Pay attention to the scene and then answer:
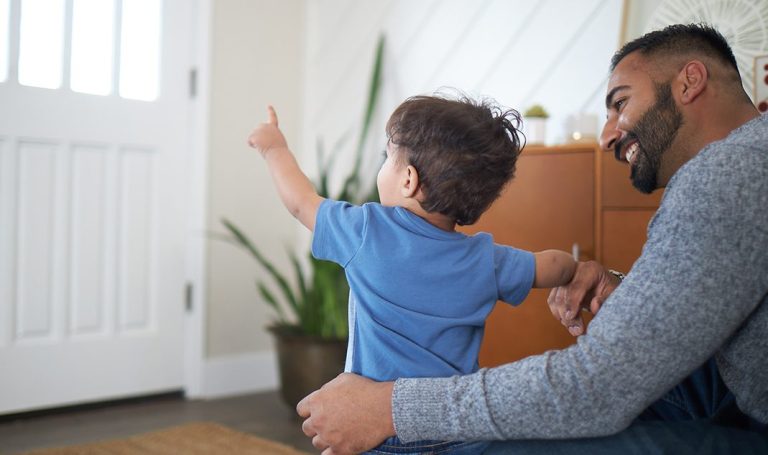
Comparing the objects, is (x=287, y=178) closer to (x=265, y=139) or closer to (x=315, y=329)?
(x=265, y=139)

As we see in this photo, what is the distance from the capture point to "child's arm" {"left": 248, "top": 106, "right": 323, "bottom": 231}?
1.18 metres

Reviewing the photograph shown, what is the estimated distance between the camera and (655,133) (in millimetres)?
1304

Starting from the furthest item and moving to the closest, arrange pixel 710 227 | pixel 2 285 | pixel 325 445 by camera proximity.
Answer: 1. pixel 2 285
2. pixel 325 445
3. pixel 710 227

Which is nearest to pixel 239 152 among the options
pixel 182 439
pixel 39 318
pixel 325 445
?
pixel 39 318

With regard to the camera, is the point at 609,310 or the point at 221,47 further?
the point at 221,47

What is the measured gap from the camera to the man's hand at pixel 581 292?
130 cm

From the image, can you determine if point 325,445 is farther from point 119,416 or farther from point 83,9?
point 83,9

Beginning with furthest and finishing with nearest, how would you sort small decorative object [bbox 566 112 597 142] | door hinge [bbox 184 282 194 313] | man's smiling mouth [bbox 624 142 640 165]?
door hinge [bbox 184 282 194 313] < small decorative object [bbox 566 112 597 142] < man's smiling mouth [bbox 624 142 640 165]

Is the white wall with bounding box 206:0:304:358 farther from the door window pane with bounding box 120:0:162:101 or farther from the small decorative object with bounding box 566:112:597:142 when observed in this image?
the small decorative object with bounding box 566:112:597:142

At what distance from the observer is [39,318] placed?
2719 mm

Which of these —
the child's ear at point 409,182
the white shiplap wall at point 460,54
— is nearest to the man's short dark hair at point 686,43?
the child's ear at point 409,182

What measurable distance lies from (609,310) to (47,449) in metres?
2.00

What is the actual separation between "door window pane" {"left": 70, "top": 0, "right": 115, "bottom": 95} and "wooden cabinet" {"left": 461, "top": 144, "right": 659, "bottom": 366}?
1653mm

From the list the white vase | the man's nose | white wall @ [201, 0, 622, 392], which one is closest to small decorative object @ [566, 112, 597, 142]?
the white vase
